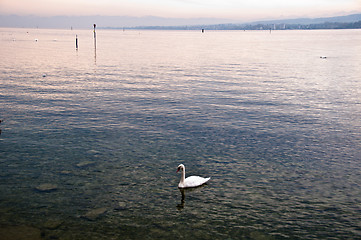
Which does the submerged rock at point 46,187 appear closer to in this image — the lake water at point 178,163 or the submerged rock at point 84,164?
the lake water at point 178,163

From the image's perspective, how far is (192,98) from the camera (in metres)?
42.8

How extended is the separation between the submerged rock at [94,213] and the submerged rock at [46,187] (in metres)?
3.37

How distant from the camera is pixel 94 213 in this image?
16.8m

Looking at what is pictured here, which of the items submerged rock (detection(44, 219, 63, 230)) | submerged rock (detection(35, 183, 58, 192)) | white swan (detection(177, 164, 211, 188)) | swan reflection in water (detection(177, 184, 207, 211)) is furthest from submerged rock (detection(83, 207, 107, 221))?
white swan (detection(177, 164, 211, 188))

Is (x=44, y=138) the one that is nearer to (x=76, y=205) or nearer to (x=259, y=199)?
(x=76, y=205)

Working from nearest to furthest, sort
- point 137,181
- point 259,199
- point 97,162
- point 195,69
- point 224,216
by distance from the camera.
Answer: point 224,216 < point 259,199 < point 137,181 < point 97,162 < point 195,69

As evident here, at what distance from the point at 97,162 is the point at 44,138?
680 centimetres

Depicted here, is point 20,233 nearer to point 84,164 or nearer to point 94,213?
point 94,213

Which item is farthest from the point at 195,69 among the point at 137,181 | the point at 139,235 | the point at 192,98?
the point at 139,235

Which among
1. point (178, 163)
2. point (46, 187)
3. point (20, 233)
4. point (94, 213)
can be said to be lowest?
point (20, 233)

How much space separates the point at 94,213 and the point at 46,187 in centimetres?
403

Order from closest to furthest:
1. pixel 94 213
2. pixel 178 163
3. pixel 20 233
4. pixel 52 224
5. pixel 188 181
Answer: pixel 20 233, pixel 52 224, pixel 94 213, pixel 188 181, pixel 178 163

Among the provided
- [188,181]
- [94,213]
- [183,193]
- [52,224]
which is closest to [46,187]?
[52,224]

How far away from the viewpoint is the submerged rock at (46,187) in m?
18.9
